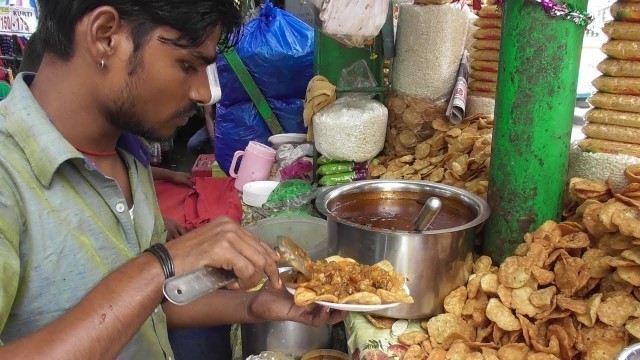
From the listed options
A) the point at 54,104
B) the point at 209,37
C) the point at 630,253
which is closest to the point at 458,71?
the point at 630,253

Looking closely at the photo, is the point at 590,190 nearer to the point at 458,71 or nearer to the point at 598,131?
the point at 598,131

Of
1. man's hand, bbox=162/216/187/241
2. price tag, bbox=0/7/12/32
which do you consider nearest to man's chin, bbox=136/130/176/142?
man's hand, bbox=162/216/187/241

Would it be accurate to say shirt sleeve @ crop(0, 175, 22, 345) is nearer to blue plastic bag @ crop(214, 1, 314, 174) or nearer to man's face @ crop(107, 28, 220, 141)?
man's face @ crop(107, 28, 220, 141)

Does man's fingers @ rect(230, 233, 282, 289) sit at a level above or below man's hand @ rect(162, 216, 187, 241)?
above

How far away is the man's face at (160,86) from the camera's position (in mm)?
1166

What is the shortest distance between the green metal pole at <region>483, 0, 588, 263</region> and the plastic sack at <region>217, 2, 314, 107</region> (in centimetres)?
234

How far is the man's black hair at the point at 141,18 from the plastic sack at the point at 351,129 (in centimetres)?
180

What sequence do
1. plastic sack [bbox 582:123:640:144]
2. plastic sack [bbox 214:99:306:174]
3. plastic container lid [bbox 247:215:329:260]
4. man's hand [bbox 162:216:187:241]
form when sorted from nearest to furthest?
plastic sack [bbox 582:123:640:144] → man's hand [bbox 162:216:187:241] → plastic container lid [bbox 247:215:329:260] → plastic sack [bbox 214:99:306:174]

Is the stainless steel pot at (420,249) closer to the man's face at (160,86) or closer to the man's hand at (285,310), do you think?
the man's hand at (285,310)

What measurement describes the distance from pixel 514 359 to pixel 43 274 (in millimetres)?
1290

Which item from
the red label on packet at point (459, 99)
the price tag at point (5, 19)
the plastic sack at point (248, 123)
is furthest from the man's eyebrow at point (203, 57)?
the price tag at point (5, 19)

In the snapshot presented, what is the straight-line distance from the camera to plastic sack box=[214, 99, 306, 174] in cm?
419

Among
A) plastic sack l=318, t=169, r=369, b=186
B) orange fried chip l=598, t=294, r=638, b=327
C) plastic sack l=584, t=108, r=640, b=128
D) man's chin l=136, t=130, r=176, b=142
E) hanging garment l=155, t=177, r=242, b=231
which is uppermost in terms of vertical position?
man's chin l=136, t=130, r=176, b=142

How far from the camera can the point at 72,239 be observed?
1213 millimetres
